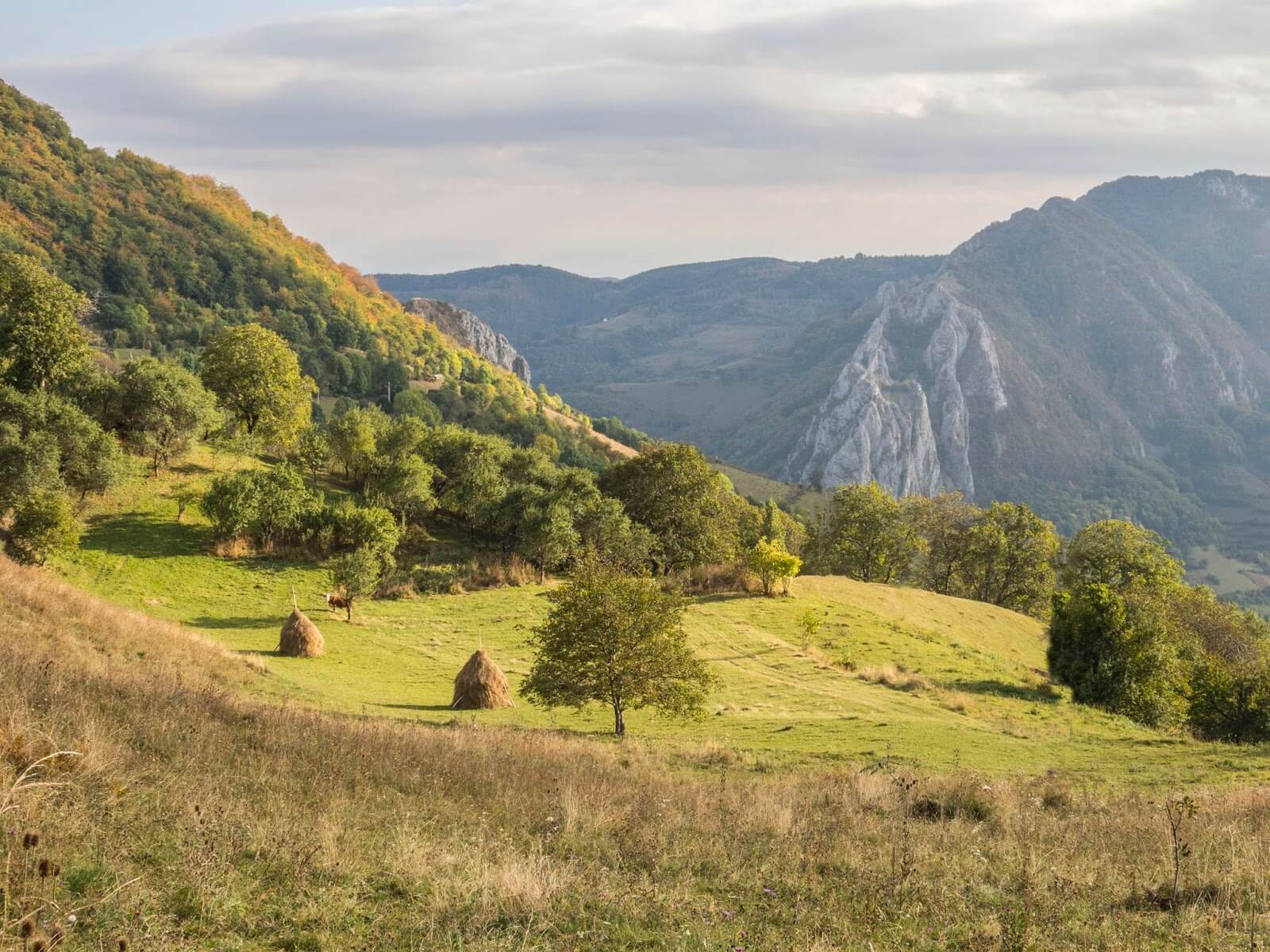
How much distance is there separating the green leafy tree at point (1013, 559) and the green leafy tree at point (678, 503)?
2978 centimetres

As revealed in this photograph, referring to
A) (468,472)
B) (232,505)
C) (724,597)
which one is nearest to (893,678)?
(724,597)

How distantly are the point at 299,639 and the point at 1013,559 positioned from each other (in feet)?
218

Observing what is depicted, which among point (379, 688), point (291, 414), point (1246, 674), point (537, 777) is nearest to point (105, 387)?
point (291, 414)

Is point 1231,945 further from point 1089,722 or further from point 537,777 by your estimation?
point 1089,722

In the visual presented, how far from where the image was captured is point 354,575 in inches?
1630

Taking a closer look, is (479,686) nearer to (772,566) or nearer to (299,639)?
(299,639)

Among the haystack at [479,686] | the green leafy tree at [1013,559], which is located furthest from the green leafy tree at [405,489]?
the green leafy tree at [1013,559]

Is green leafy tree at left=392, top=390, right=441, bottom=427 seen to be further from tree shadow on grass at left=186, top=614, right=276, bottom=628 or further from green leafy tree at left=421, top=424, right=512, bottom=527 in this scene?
tree shadow on grass at left=186, top=614, right=276, bottom=628

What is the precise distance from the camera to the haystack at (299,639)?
34.3 metres

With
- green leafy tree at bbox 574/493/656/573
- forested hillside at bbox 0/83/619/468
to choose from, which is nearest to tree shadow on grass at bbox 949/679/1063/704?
green leafy tree at bbox 574/493/656/573

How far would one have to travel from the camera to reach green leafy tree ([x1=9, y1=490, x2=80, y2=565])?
1471 inches

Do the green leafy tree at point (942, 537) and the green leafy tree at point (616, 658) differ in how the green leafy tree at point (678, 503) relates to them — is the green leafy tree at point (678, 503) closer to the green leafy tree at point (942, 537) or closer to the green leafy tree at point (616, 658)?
the green leafy tree at point (942, 537)

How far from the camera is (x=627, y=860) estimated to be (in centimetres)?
1010

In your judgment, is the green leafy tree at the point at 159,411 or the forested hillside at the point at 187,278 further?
the forested hillside at the point at 187,278
